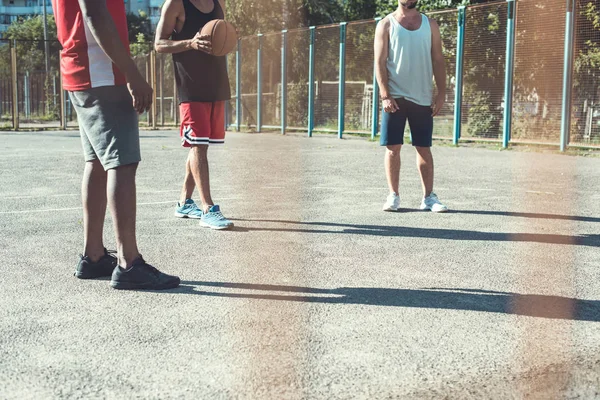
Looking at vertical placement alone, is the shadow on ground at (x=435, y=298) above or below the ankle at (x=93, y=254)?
below

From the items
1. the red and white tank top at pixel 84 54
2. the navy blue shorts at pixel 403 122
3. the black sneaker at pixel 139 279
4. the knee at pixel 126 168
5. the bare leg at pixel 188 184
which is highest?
A: the red and white tank top at pixel 84 54

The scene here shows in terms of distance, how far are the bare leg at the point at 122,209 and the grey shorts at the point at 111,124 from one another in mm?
58

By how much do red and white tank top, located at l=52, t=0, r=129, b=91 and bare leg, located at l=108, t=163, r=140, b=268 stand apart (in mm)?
435

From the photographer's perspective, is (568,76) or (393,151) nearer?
(393,151)

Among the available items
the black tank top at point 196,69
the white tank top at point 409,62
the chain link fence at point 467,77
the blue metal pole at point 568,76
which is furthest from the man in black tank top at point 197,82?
the blue metal pole at point 568,76

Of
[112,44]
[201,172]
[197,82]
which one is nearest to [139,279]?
[112,44]

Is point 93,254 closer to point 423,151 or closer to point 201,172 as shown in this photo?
point 201,172

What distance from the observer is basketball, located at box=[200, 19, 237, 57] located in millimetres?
5848

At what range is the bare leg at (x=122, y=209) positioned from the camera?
13.7 feet

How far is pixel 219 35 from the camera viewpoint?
231 inches

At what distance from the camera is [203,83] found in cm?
623

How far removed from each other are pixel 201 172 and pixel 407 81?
6.63ft

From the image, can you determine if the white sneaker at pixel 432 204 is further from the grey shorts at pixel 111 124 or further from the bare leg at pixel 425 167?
the grey shorts at pixel 111 124

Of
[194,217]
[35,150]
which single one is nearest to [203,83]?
[194,217]
